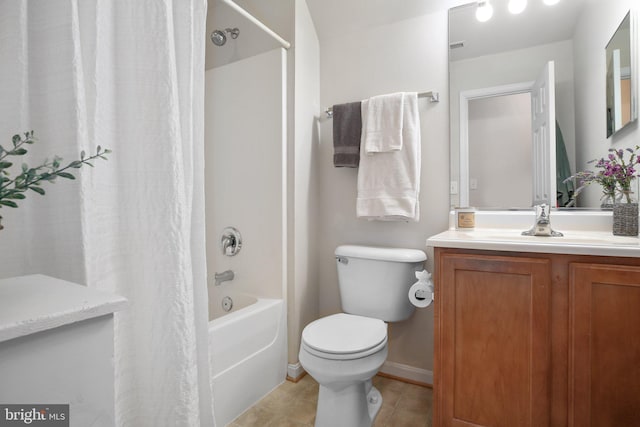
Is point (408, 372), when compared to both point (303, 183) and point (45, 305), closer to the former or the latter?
point (303, 183)

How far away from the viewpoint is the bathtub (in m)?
1.45

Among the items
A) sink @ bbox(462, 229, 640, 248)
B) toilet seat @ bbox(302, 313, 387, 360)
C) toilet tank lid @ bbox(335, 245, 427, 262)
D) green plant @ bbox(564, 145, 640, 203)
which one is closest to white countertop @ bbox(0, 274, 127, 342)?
toilet seat @ bbox(302, 313, 387, 360)

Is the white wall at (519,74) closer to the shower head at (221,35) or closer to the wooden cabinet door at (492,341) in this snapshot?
the wooden cabinet door at (492,341)

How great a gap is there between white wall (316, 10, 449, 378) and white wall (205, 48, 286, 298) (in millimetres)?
356

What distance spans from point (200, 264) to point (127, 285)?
0.66 ft

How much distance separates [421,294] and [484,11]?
1.46 meters

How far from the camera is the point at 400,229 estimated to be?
1888 millimetres

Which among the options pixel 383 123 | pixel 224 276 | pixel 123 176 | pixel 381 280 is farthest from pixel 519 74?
pixel 224 276

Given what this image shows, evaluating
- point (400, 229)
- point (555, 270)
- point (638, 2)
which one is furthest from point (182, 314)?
point (638, 2)

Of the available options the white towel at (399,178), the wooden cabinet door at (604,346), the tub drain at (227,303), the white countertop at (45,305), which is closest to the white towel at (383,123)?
the white towel at (399,178)

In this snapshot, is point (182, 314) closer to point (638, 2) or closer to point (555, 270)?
point (555, 270)

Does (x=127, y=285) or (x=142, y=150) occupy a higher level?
(x=142, y=150)

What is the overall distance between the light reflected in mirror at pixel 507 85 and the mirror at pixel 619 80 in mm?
128

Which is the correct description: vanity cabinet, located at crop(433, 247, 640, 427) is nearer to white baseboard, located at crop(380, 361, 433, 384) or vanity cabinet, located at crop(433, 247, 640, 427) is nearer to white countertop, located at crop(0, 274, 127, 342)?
white baseboard, located at crop(380, 361, 433, 384)
